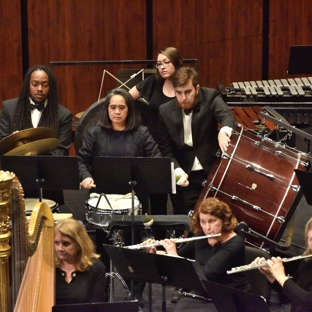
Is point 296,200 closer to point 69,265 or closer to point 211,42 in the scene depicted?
point 69,265

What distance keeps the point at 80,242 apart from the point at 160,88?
223cm

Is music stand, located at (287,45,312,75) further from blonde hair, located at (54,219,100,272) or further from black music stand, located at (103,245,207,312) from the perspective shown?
black music stand, located at (103,245,207,312)

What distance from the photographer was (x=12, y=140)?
16.1 feet

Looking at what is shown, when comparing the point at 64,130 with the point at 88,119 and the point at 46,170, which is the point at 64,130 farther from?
the point at 46,170

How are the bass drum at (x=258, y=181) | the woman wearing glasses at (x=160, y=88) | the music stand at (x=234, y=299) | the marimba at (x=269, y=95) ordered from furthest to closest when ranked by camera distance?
the marimba at (x=269, y=95)
the woman wearing glasses at (x=160, y=88)
the bass drum at (x=258, y=181)
the music stand at (x=234, y=299)

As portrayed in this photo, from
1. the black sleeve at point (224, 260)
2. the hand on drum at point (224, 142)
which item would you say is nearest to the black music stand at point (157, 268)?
the black sleeve at point (224, 260)

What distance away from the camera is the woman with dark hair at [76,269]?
4.18 meters

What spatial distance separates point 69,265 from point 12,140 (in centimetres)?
113

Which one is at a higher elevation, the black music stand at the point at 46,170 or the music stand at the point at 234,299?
the black music stand at the point at 46,170

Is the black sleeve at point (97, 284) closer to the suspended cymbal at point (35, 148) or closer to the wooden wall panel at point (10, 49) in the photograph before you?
the suspended cymbal at point (35, 148)

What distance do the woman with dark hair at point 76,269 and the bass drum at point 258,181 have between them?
1.38 meters

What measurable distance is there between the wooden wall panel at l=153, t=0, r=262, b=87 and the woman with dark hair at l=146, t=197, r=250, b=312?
5062 mm

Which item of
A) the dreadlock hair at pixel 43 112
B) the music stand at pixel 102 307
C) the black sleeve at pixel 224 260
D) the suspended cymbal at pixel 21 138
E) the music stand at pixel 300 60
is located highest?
the music stand at pixel 300 60

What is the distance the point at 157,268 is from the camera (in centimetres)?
388
